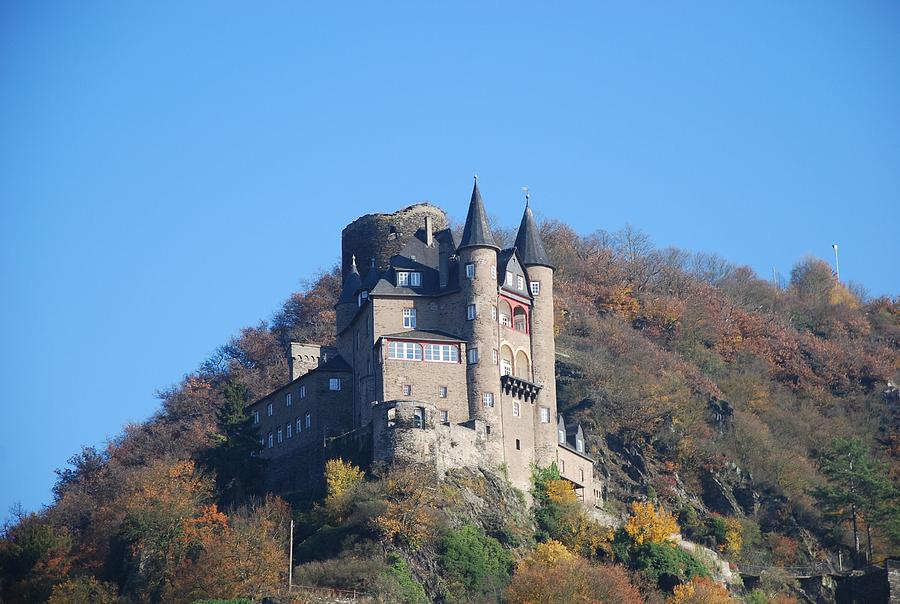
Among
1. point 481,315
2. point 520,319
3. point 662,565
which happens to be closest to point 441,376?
Answer: point 481,315

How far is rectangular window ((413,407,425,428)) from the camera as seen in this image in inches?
3134

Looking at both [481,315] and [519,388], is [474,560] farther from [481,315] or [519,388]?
[481,315]

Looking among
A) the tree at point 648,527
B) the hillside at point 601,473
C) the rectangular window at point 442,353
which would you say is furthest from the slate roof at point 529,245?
the tree at point 648,527

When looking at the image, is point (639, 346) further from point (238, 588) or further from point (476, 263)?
point (238, 588)

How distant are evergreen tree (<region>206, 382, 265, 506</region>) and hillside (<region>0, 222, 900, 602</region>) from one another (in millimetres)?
117

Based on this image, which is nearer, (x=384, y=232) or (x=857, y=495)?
(x=857, y=495)

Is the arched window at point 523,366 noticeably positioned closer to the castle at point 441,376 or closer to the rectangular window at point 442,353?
Result: the castle at point 441,376

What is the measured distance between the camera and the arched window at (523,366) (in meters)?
87.3

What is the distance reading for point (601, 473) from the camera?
318ft

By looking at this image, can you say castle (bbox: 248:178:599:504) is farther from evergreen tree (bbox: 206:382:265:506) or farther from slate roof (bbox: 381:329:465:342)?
evergreen tree (bbox: 206:382:265:506)

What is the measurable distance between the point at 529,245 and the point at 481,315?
8335mm

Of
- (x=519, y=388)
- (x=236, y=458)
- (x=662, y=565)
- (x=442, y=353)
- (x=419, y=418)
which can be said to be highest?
(x=442, y=353)

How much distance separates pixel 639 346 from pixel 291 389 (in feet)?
108

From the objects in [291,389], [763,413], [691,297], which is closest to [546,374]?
[291,389]
